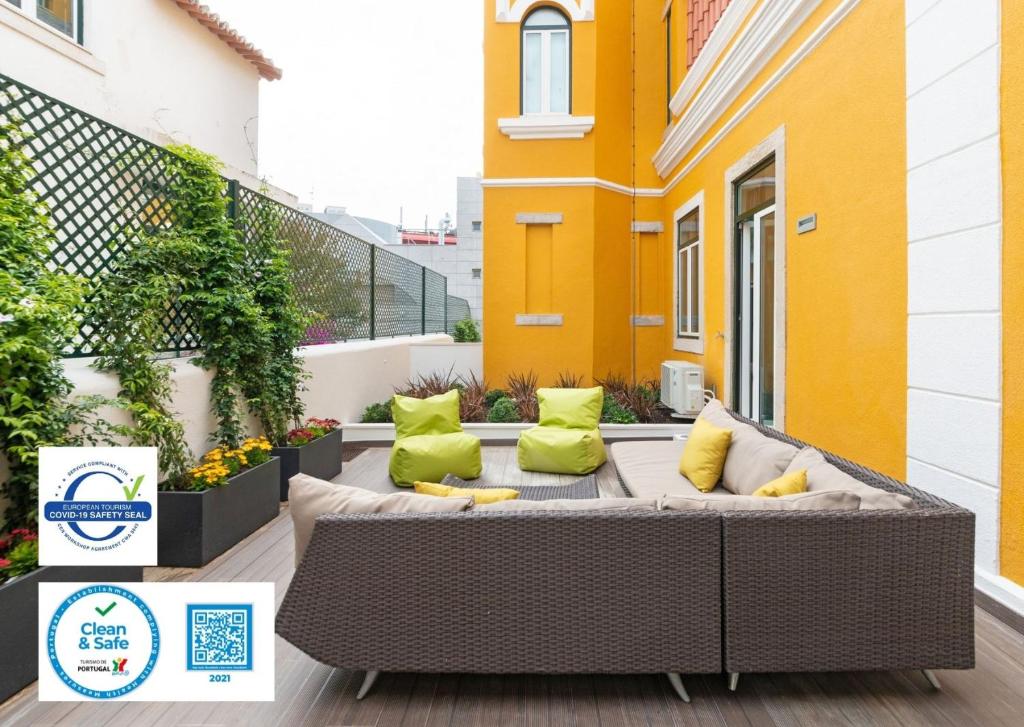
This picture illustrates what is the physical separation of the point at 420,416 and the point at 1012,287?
13.6ft

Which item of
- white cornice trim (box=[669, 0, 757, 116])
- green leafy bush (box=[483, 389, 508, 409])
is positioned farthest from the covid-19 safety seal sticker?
white cornice trim (box=[669, 0, 757, 116])

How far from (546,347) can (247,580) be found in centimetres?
637

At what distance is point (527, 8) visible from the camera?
918cm

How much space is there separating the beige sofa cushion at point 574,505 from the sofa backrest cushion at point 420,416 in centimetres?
322

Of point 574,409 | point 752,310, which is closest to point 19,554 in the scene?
point 574,409

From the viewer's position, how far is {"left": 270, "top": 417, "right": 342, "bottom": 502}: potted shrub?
4984 millimetres

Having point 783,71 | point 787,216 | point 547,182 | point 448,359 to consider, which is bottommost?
point 448,359

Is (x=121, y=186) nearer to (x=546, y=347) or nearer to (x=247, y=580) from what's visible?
(x=247, y=580)

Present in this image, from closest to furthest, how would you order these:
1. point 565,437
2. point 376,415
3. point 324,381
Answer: point 565,437 < point 324,381 < point 376,415

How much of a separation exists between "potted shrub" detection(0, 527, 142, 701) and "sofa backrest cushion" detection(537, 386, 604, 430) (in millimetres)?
3870

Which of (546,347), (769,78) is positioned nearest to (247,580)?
(769,78)

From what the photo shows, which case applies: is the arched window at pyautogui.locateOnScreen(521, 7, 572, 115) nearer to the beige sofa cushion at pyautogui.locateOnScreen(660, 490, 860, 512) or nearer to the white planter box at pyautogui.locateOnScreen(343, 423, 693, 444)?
the white planter box at pyautogui.locateOnScreen(343, 423, 693, 444)

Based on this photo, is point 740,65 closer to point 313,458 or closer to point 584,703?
point 313,458

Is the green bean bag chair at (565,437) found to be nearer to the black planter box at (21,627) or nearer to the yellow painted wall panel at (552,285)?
the yellow painted wall panel at (552,285)
